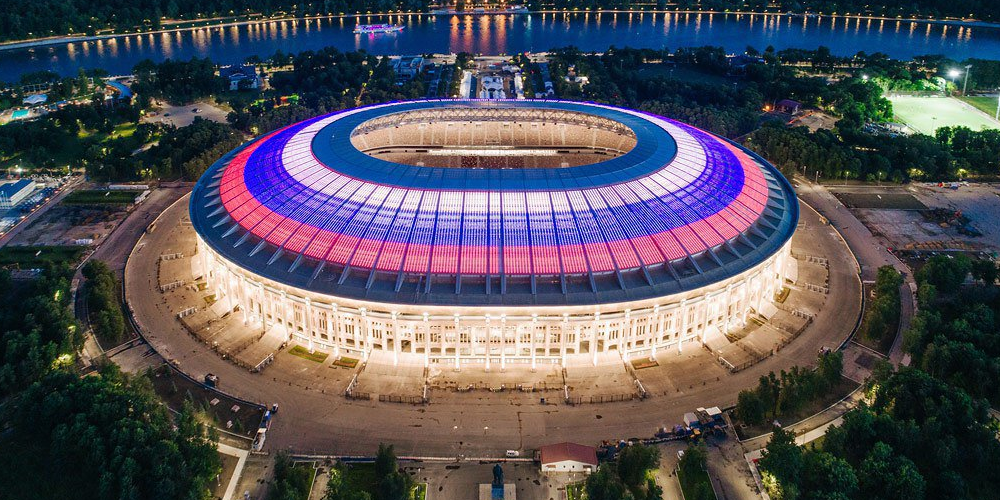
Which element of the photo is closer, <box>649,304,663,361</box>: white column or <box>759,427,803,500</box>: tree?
<box>759,427,803,500</box>: tree

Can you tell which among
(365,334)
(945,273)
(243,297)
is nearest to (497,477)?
(365,334)

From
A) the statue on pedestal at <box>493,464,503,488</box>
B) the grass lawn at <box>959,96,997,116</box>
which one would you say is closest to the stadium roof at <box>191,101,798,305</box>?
the statue on pedestal at <box>493,464,503,488</box>

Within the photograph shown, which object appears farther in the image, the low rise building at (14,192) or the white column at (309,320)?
A: the low rise building at (14,192)

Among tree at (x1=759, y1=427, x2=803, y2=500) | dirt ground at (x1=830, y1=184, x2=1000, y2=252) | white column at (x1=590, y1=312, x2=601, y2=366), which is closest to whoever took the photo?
tree at (x1=759, y1=427, x2=803, y2=500)

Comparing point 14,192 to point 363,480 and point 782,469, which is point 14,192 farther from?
point 782,469

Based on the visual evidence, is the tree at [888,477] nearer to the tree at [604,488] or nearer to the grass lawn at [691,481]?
the grass lawn at [691,481]

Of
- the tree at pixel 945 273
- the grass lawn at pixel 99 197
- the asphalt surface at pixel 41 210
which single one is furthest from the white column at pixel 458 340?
the asphalt surface at pixel 41 210

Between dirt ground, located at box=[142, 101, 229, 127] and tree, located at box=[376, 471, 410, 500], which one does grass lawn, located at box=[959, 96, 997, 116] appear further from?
dirt ground, located at box=[142, 101, 229, 127]
